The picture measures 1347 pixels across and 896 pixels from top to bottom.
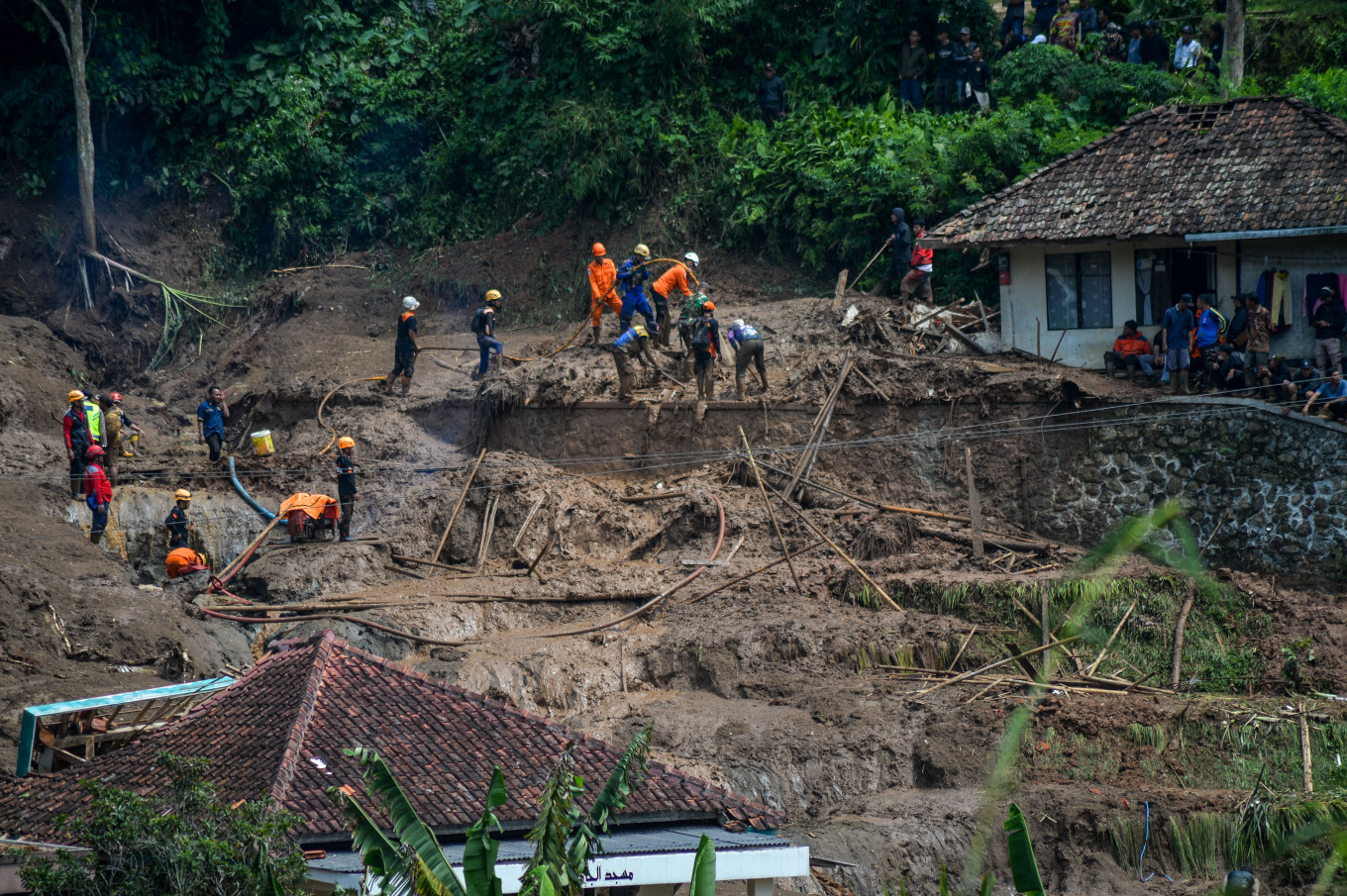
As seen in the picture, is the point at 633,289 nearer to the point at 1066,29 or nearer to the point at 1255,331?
the point at 1255,331

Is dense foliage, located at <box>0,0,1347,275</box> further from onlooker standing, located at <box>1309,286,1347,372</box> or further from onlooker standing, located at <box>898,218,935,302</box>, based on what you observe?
onlooker standing, located at <box>1309,286,1347,372</box>

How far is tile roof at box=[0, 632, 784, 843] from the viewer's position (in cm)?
1217

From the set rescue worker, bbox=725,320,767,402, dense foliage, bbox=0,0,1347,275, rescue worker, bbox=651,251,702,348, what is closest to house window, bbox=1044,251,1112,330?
dense foliage, bbox=0,0,1347,275

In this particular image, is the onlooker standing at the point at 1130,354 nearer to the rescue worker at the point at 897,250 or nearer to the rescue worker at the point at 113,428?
the rescue worker at the point at 897,250

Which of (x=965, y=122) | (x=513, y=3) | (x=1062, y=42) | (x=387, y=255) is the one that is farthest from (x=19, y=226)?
(x=1062, y=42)

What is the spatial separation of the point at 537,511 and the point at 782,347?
5.59 m

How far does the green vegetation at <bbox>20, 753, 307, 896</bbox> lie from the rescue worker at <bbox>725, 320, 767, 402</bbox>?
14.3m

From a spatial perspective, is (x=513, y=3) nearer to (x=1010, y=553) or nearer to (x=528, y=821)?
(x=1010, y=553)

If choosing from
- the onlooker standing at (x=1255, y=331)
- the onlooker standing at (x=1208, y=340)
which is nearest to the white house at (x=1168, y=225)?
the onlooker standing at (x=1255, y=331)

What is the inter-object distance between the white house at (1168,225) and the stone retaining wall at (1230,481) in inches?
72.5

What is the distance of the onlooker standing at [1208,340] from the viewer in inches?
790

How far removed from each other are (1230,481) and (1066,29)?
11342 mm

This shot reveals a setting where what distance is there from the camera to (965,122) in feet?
85.7

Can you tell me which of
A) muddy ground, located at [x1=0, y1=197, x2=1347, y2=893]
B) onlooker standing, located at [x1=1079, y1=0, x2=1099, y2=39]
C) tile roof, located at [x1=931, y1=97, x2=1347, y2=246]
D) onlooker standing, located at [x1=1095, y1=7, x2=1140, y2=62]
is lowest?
muddy ground, located at [x1=0, y1=197, x2=1347, y2=893]
